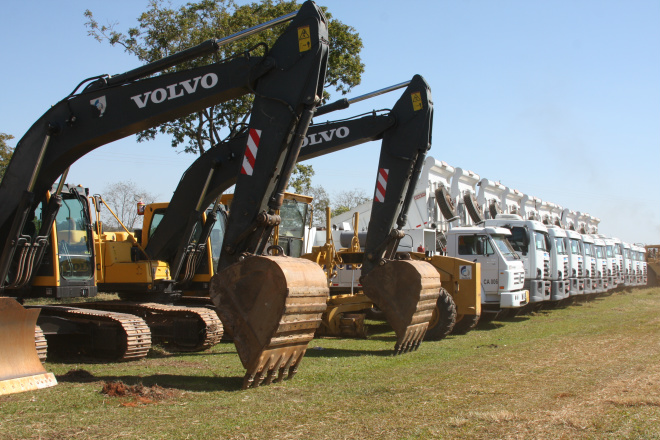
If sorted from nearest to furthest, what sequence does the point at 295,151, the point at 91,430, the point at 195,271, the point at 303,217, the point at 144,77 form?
the point at 91,430, the point at 295,151, the point at 144,77, the point at 195,271, the point at 303,217

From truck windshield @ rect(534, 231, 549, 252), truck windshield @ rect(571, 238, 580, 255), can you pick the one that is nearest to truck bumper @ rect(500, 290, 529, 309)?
truck windshield @ rect(534, 231, 549, 252)

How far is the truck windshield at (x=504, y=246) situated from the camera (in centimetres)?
1762

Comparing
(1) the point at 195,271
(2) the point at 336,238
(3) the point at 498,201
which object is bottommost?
(1) the point at 195,271

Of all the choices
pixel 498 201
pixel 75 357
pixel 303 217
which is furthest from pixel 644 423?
pixel 498 201

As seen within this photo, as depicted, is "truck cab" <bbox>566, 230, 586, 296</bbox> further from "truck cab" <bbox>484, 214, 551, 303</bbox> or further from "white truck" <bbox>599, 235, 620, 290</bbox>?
"white truck" <bbox>599, 235, 620, 290</bbox>

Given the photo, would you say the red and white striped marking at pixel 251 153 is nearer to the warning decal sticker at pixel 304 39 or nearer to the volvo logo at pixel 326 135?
the warning decal sticker at pixel 304 39

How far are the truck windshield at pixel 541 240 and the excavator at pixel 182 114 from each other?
548 inches

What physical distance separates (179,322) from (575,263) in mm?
17821

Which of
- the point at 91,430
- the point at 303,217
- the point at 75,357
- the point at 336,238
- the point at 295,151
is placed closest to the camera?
the point at 91,430

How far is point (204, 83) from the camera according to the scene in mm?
8891

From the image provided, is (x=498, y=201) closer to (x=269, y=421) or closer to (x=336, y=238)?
(x=336, y=238)

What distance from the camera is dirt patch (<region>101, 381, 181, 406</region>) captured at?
7.16 metres

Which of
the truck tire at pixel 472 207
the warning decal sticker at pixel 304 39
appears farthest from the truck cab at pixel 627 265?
the warning decal sticker at pixel 304 39

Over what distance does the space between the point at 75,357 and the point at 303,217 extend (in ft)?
21.4
